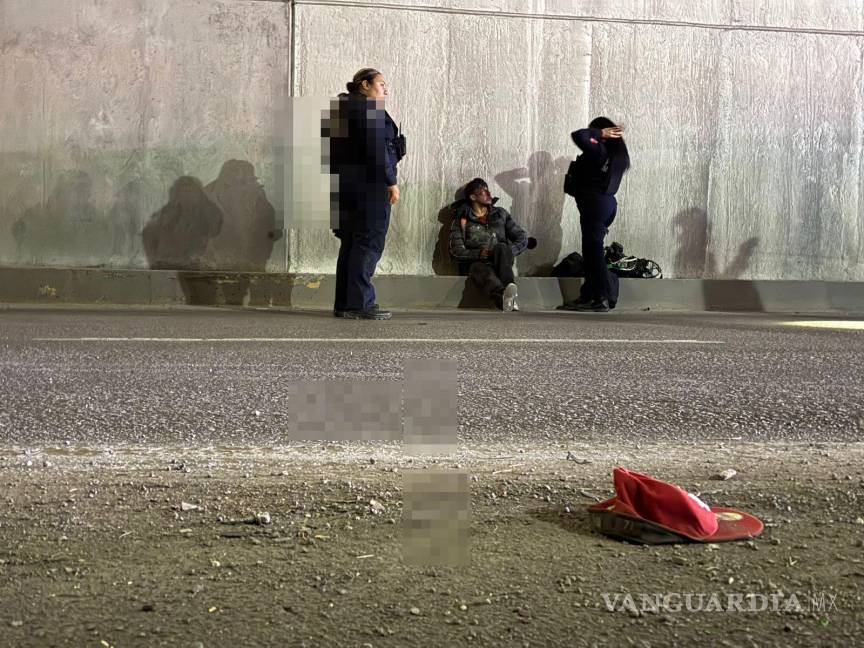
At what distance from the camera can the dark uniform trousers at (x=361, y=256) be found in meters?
8.23

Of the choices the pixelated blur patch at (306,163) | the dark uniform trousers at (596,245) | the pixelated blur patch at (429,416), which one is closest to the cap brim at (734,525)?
the pixelated blur patch at (429,416)

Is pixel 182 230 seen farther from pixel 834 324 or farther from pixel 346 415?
pixel 346 415

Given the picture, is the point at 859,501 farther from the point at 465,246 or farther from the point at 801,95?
the point at 801,95

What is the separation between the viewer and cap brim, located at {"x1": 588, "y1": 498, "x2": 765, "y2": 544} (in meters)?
2.26

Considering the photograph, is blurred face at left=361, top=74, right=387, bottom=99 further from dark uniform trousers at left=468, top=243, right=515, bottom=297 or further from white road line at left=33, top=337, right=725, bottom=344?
dark uniform trousers at left=468, top=243, right=515, bottom=297

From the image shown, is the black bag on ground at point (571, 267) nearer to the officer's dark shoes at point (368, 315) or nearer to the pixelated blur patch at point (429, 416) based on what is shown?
the officer's dark shoes at point (368, 315)

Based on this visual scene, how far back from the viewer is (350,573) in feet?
6.69

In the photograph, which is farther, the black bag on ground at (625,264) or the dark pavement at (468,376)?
the black bag on ground at (625,264)

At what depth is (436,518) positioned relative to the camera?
94.5 inches

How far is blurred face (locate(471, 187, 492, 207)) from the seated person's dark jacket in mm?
131

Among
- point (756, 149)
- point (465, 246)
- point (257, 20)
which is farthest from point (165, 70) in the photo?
point (756, 149)

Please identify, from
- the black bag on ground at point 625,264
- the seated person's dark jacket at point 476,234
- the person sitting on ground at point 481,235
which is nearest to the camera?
the person sitting on ground at point 481,235

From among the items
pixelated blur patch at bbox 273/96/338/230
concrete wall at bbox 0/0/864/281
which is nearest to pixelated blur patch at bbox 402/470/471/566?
pixelated blur patch at bbox 273/96/338/230

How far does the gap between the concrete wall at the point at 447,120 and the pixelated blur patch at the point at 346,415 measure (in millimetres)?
7848
